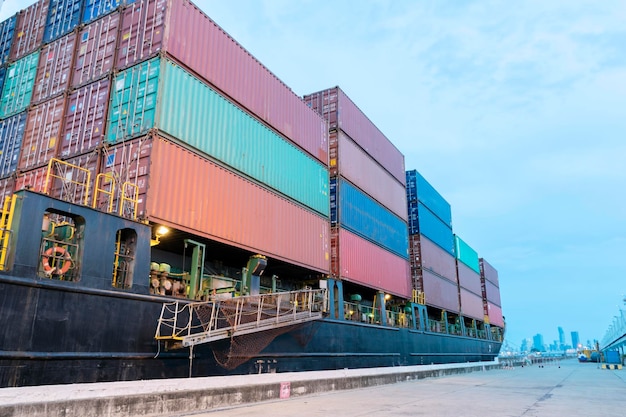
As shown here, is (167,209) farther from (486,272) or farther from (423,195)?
(486,272)

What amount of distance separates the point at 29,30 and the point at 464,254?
38.4m

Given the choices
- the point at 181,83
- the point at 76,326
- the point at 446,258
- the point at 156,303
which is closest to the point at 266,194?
the point at 181,83

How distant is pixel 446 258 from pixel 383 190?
13.4 m

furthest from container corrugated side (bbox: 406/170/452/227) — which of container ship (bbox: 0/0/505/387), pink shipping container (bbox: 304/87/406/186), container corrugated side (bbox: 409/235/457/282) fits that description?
container ship (bbox: 0/0/505/387)

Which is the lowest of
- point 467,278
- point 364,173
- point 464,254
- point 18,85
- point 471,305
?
point 471,305

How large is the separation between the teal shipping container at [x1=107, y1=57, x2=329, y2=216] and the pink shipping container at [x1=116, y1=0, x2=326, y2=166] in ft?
1.75

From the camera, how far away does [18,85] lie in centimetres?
1695

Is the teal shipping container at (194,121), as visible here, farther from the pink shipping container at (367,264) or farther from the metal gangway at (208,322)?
the metal gangway at (208,322)

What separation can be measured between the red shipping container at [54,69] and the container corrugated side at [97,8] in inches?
34.7

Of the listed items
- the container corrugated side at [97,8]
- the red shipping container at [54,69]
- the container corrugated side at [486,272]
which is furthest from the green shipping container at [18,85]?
the container corrugated side at [486,272]

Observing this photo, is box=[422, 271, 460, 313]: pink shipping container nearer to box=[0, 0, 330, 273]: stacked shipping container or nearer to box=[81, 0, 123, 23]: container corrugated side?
box=[0, 0, 330, 273]: stacked shipping container

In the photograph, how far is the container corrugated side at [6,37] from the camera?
60.9 ft

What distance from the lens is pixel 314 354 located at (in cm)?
1703

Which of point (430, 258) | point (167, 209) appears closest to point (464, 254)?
point (430, 258)
